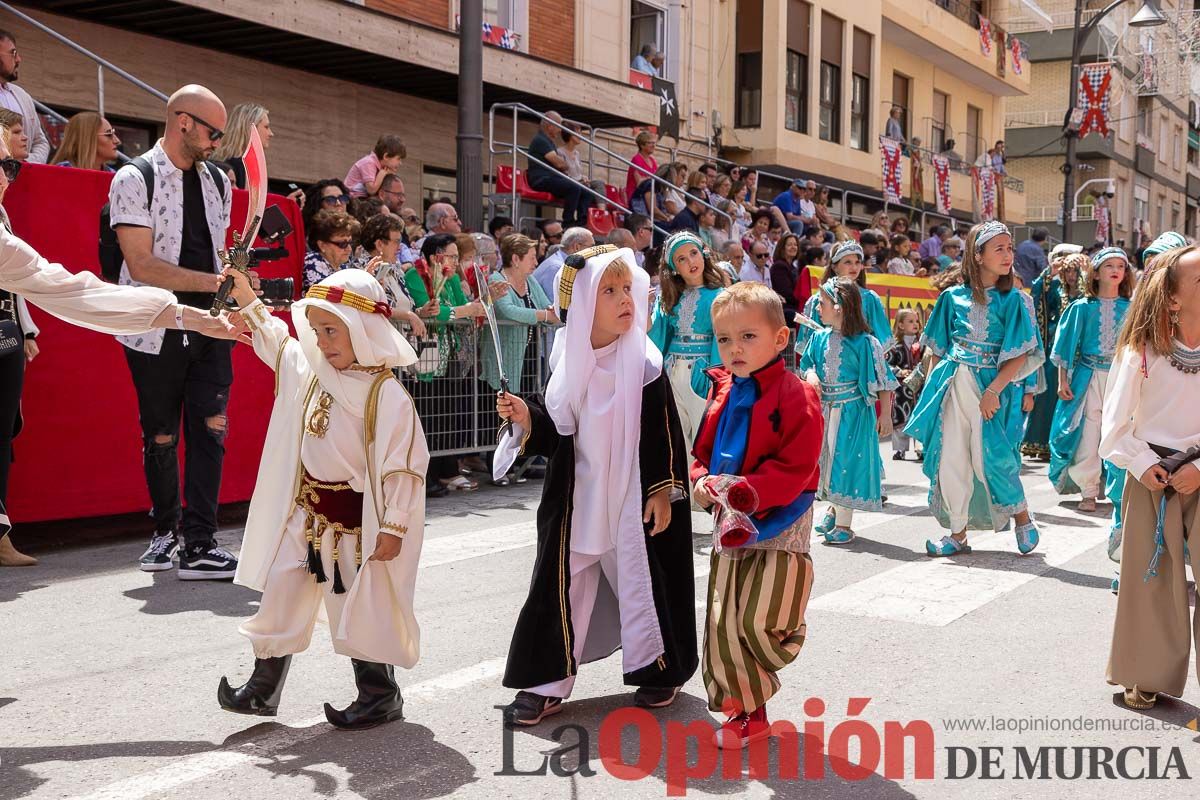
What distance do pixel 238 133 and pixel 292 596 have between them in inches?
185

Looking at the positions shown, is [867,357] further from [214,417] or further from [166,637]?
[166,637]

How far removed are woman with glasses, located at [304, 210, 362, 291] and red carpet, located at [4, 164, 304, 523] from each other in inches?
64.1

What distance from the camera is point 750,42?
23.7 meters

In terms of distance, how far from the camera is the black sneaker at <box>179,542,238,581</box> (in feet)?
21.5

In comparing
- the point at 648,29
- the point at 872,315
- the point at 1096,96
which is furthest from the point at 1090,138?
the point at 872,315

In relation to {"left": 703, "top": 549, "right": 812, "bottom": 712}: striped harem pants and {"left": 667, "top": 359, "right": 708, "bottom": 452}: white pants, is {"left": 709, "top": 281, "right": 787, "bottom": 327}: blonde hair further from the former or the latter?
{"left": 667, "top": 359, "right": 708, "bottom": 452}: white pants

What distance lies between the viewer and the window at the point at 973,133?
117 feet

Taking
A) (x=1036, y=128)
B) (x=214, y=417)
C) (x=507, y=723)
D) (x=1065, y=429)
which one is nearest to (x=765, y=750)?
(x=507, y=723)

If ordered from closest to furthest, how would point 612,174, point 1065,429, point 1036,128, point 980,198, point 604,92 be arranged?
point 1065,429 → point 604,92 → point 612,174 → point 980,198 → point 1036,128

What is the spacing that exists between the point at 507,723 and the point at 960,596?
3.13 m

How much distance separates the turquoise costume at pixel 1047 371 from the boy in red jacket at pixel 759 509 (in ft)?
26.3

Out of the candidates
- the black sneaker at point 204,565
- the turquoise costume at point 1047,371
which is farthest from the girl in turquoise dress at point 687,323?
the turquoise costume at point 1047,371

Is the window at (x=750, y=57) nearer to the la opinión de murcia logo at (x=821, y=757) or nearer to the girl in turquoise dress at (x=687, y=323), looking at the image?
the girl in turquoise dress at (x=687, y=323)

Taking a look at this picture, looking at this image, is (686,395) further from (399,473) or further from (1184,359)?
(399,473)
